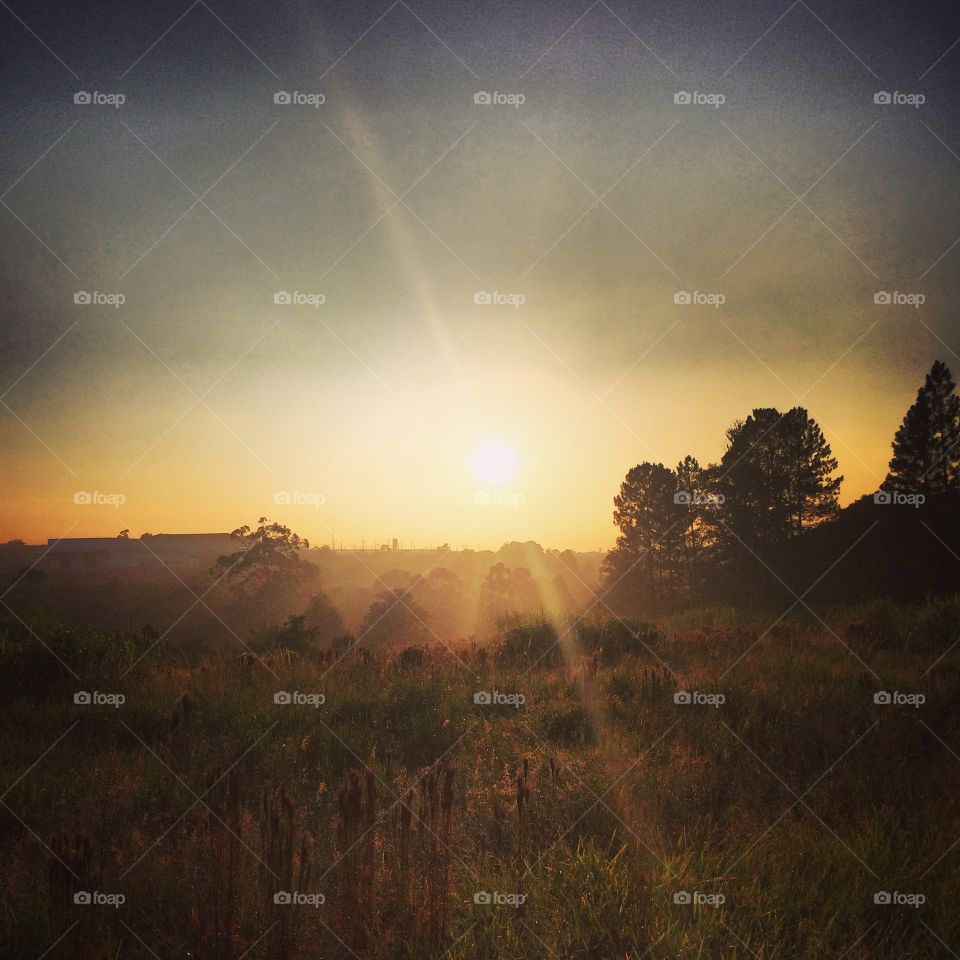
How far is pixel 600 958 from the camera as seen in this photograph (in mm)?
3420

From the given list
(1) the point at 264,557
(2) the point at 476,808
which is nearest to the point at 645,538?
(1) the point at 264,557

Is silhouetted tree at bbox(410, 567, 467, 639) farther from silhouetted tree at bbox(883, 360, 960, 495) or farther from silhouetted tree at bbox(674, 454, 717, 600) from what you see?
silhouetted tree at bbox(883, 360, 960, 495)

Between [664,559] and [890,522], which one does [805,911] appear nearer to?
[890,522]

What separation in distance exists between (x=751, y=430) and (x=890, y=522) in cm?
755

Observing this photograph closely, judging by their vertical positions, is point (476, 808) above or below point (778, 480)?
below

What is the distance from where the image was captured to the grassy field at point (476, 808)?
140 inches

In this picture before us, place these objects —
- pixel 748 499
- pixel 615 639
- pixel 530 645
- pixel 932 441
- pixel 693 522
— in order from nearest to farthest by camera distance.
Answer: pixel 530 645 → pixel 615 639 → pixel 932 441 → pixel 748 499 → pixel 693 522

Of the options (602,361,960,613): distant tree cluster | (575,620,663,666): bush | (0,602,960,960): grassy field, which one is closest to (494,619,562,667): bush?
(575,620,663,666): bush

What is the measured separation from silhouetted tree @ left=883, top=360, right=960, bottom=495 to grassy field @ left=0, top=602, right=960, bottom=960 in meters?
20.4

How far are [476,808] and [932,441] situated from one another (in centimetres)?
2986

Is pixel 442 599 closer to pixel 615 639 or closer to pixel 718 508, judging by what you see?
pixel 718 508

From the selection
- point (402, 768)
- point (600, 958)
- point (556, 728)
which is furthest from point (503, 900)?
point (556, 728)

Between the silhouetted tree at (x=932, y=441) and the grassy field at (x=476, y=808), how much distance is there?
66.8 feet

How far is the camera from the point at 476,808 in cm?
528
